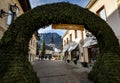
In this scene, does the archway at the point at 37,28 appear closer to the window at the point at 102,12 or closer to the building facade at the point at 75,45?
the window at the point at 102,12

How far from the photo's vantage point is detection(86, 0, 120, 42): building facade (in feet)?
32.6

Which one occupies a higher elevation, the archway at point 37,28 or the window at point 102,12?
the window at point 102,12

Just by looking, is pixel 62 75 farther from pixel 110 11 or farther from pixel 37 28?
pixel 110 11

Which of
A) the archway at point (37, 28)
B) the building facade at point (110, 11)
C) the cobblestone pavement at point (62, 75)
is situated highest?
the building facade at point (110, 11)

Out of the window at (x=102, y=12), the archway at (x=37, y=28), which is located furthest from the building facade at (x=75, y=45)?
the archway at (x=37, y=28)

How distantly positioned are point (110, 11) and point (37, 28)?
7.09 meters

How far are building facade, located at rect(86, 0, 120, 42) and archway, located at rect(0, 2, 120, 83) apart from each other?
3.52 m

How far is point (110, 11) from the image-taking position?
1093cm

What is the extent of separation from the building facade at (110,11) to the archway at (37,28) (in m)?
3.52

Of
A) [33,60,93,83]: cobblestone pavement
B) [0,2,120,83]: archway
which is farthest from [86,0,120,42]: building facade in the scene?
[33,60,93,83]: cobblestone pavement

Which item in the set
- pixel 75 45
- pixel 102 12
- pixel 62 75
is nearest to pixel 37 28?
pixel 62 75

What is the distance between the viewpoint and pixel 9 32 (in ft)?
18.9

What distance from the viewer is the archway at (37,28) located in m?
5.30

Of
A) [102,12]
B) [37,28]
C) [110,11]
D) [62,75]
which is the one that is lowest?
[62,75]
